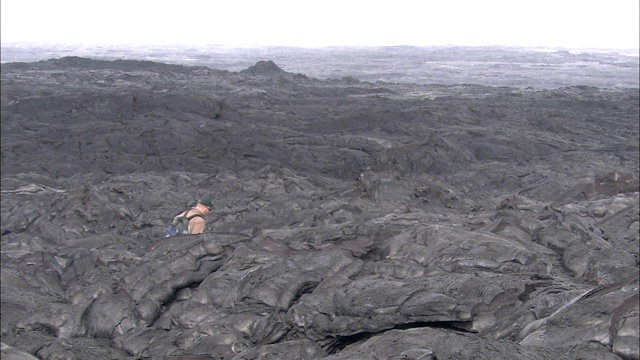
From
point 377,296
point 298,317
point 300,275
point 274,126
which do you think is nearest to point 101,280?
point 300,275

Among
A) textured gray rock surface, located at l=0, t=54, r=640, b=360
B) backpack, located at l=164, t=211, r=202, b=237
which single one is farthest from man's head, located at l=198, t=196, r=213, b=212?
textured gray rock surface, located at l=0, t=54, r=640, b=360

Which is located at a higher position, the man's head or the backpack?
the man's head

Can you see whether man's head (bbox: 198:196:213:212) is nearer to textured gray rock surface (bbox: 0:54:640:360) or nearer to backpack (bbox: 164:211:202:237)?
backpack (bbox: 164:211:202:237)

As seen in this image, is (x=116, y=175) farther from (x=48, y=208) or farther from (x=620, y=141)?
(x=620, y=141)

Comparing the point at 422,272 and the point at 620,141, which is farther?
the point at 620,141

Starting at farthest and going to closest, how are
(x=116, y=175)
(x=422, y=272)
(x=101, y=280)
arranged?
(x=116, y=175)
(x=101, y=280)
(x=422, y=272)

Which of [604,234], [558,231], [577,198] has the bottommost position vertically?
[577,198]

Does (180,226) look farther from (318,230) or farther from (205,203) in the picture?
(318,230)

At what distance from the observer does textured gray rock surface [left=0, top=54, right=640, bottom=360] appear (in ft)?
18.6

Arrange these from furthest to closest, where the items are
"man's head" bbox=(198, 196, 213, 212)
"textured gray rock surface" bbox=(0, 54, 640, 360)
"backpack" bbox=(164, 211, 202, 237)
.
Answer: "backpack" bbox=(164, 211, 202, 237), "man's head" bbox=(198, 196, 213, 212), "textured gray rock surface" bbox=(0, 54, 640, 360)

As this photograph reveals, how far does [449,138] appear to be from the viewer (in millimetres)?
26062

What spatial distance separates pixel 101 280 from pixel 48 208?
7853 mm

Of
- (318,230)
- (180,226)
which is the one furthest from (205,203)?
(318,230)

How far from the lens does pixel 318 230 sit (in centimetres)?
939
